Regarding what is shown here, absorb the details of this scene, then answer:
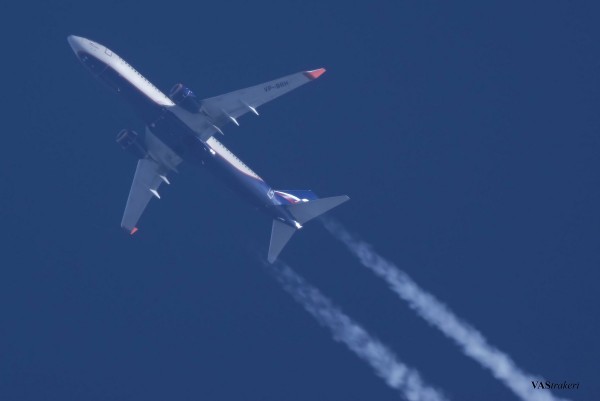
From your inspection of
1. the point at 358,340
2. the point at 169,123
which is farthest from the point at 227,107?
A: the point at 358,340

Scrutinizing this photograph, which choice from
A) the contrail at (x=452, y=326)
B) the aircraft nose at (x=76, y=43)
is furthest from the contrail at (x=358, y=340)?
the aircraft nose at (x=76, y=43)

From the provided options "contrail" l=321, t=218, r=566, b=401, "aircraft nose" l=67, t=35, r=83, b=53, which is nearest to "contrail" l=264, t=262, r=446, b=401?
"contrail" l=321, t=218, r=566, b=401

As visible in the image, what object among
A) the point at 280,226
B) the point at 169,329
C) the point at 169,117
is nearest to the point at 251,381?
the point at 169,329

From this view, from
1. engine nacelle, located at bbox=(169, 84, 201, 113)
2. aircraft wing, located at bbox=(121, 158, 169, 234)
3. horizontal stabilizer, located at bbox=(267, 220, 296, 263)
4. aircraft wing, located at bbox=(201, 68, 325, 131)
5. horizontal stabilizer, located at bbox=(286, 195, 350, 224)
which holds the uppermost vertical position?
aircraft wing, located at bbox=(201, 68, 325, 131)

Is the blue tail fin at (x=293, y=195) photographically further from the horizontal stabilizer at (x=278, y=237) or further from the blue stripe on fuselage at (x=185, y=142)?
the horizontal stabilizer at (x=278, y=237)

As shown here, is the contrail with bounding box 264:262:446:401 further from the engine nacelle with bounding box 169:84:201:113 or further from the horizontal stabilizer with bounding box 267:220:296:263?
the engine nacelle with bounding box 169:84:201:113

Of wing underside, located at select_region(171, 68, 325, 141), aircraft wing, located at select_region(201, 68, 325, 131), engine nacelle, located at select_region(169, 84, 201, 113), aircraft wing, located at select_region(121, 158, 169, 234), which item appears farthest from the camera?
aircraft wing, located at select_region(121, 158, 169, 234)
